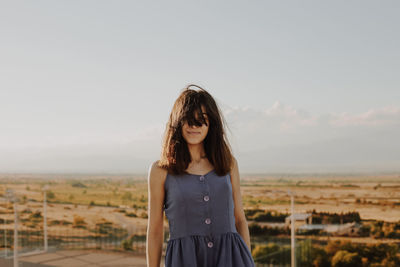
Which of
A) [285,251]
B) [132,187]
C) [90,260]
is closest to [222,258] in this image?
[90,260]

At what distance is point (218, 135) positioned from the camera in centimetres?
110

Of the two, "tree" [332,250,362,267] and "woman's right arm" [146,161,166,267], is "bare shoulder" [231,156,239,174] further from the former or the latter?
"tree" [332,250,362,267]

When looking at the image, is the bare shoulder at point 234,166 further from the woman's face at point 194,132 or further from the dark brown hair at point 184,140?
the woman's face at point 194,132

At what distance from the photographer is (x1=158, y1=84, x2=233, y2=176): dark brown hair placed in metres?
1.03

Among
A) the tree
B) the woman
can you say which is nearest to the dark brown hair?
the woman

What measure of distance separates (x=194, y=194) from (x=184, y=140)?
0.49 ft

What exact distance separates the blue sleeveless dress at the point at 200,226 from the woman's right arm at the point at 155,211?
0.06 feet

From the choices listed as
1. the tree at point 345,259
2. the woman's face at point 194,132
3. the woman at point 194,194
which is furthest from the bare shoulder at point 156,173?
the tree at point 345,259

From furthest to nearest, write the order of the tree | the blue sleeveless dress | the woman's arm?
the tree, the woman's arm, the blue sleeveless dress

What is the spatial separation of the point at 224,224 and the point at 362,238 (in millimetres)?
8385

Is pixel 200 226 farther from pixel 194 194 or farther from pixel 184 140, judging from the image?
pixel 184 140

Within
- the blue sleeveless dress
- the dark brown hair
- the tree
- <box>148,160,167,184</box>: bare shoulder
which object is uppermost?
the dark brown hair

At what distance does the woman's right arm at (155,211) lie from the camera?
3.40ft

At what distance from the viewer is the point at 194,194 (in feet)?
3.30
